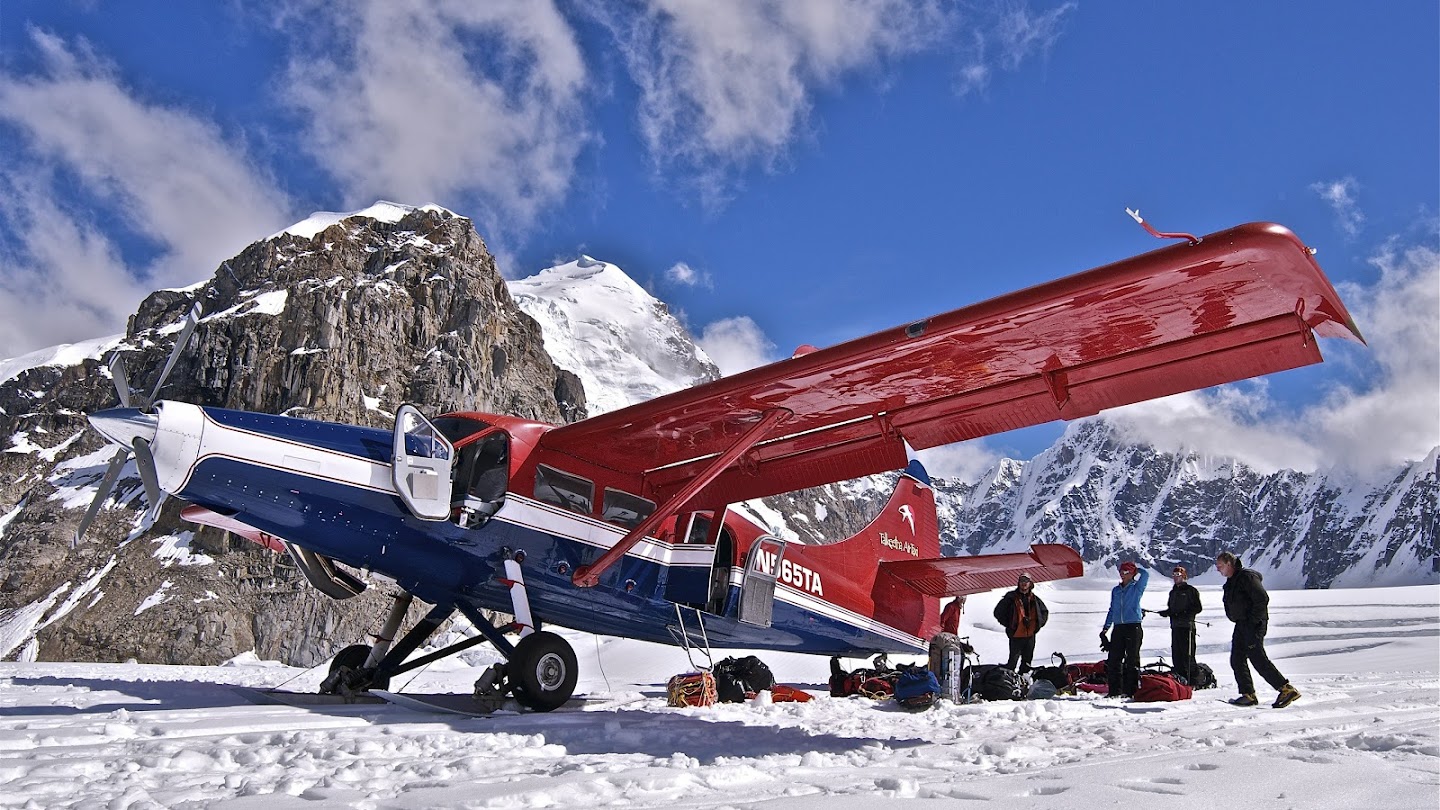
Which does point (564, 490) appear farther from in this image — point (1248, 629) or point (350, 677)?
point (1248, 629)

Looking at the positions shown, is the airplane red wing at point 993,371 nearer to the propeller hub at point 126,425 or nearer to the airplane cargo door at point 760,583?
the airplane cargo door at point 760,583

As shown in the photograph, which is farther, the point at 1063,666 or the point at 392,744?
the point at 1063,666

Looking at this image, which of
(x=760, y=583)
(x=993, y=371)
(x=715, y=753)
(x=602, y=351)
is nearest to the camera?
(x=715, y=753)

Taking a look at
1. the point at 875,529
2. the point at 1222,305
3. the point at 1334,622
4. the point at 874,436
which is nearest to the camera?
the point at 1222,305

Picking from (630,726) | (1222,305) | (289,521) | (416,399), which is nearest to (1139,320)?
(1222,305)

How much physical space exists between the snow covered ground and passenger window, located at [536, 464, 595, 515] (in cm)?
196

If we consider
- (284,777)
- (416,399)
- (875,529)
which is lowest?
(284,777)

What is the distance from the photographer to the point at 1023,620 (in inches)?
437

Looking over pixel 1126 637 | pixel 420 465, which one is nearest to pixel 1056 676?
pixel 1126 637

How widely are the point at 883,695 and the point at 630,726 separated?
4544mm

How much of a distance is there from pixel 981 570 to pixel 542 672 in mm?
5983

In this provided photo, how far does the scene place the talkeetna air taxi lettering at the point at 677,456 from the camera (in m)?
6.14

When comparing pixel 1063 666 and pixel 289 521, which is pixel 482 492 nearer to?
pixel 289 521

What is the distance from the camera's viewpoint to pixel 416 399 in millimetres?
76125
